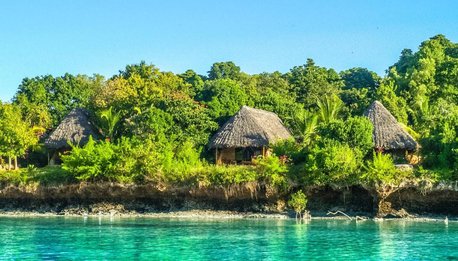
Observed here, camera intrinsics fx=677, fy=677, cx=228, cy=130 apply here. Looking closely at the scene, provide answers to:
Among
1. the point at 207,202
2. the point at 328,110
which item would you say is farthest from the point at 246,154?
the point at 328,110

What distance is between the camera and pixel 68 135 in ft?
117

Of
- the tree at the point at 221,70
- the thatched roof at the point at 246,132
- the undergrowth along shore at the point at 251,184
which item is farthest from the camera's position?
the tree at the point at 221,70

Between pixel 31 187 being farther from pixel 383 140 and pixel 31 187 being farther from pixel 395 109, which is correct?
pixel 395 109

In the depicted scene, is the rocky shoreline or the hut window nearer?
the rocky shoreline

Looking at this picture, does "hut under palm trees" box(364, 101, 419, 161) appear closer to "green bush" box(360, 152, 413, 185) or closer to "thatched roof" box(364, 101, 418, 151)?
"thatched roof" box(364, 101, 418, 151)

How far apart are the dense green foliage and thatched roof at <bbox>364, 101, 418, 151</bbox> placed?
79 centimetres

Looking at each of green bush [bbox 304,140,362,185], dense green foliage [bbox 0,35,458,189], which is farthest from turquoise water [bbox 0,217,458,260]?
dense green foliage [bbox 0,35,458,189]

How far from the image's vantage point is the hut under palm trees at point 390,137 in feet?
101

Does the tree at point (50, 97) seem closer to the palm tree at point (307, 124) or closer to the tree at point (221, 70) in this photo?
the palm tree at point (307, 124)

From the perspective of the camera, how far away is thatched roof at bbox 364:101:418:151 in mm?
30759

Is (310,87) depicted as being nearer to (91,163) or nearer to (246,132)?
(246,132)

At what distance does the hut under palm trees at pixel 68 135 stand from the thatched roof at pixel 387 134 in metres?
14.7

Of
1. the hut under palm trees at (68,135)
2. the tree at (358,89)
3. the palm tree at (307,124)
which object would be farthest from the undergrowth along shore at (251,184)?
the tree at (358,89)

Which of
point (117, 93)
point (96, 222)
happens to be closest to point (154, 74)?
point (117, 93)
